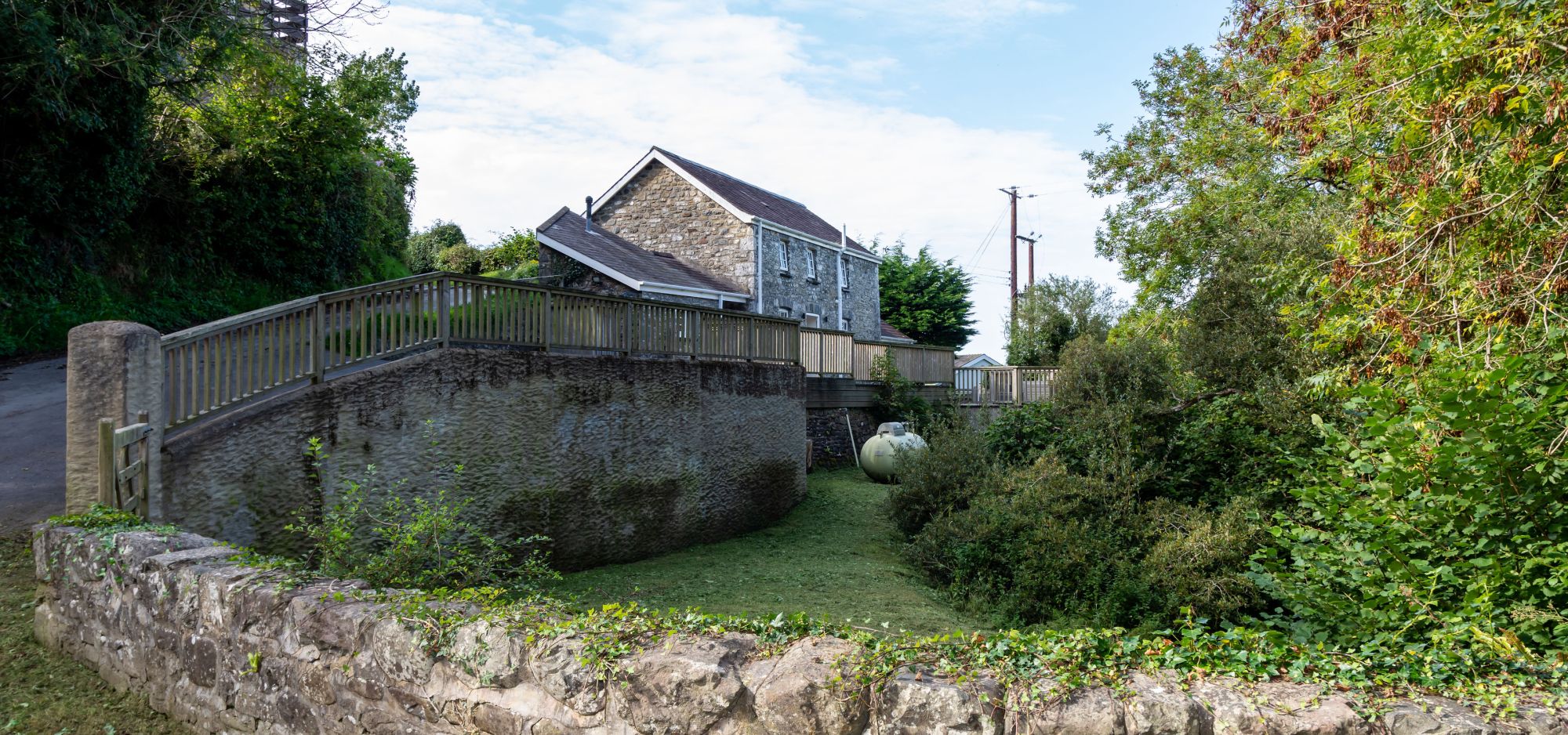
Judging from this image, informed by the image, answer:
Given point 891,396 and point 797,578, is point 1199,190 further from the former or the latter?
point 797,578

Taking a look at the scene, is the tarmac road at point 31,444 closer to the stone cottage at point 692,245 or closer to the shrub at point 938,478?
the shrub at point 938,478

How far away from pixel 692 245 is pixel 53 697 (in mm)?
24132

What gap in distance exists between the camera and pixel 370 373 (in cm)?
934

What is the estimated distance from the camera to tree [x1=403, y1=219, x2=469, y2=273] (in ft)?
129

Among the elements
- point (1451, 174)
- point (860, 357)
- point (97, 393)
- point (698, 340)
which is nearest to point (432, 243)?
point (860, 357)

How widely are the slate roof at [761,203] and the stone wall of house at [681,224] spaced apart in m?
0.48

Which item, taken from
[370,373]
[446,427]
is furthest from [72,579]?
[446,427]

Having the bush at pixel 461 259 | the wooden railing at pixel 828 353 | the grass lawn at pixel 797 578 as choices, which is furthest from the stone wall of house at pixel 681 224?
the grass lawn at pixel 797 578

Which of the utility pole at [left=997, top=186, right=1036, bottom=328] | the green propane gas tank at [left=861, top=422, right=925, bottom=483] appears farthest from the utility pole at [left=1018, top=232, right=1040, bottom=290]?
the green propane gas tank at [left=861, top=422, right=925, bottom=483]

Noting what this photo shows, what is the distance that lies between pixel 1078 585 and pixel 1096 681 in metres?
7.83

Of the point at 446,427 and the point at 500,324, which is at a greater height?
the point at 500,324

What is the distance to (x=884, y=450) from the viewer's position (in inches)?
760

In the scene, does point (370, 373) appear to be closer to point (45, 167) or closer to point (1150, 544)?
point (1150, 544)

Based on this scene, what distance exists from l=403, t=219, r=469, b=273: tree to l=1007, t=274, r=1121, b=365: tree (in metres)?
23.7
